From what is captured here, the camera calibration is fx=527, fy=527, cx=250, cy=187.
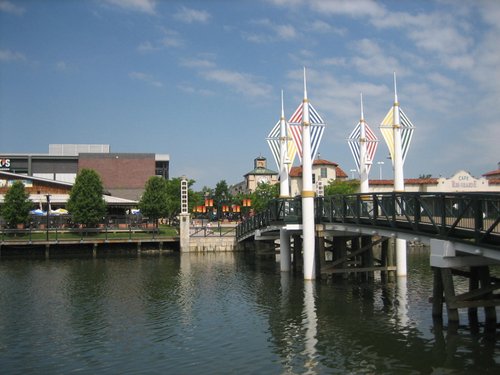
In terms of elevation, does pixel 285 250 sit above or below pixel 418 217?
below

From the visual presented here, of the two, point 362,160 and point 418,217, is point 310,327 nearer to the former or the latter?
point 418,217

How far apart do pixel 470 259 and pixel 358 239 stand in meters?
15.5

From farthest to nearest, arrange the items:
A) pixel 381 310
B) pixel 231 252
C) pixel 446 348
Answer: pixel 231 252 → pixel 381 310 → pixel 446 348

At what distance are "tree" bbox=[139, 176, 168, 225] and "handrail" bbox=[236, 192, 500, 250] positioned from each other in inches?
1405

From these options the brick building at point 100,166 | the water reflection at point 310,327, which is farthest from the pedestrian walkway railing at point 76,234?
the brick building at point 100,166

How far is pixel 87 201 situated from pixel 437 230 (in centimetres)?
4637

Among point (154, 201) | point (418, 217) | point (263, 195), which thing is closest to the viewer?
point (418, 217)

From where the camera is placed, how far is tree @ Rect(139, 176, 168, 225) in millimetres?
65438

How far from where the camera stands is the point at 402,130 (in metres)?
31.4

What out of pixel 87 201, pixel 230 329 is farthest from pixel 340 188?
pixel 230 329

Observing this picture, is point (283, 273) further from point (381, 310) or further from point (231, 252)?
point (231, 252)

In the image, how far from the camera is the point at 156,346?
1789 cm

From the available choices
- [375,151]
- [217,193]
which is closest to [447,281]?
[375,151]

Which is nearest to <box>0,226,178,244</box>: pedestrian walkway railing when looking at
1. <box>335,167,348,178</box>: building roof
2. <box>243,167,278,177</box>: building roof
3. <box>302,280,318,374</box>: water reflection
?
<box>302,280,318,374</box>: water reflection
